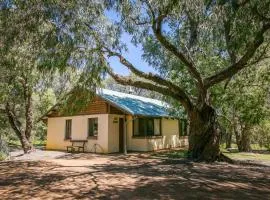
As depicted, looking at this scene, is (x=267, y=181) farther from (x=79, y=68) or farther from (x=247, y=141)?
(x=247, y=141)

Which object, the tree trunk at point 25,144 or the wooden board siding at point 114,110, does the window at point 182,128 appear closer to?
the wooden board siding at point 114,110

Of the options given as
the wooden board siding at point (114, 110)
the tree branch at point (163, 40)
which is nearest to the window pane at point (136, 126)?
the wooden board siding at point (114, 110)

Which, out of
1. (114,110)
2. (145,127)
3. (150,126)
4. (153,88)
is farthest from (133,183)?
(150,126)

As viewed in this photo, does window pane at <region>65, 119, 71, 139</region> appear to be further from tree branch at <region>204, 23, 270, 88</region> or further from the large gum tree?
tree branch at <region>204, 23, 270, 88</region>

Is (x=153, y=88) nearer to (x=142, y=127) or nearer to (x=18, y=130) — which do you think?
(x=142, y=127)

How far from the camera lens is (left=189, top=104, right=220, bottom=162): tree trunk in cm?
1552

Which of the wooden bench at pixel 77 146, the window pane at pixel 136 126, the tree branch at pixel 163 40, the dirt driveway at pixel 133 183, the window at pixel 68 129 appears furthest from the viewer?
the window at pixel 68 129

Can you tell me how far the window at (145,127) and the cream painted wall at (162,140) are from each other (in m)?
0.44

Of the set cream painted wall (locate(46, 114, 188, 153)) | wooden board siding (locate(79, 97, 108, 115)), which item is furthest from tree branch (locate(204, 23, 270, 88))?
cream painted wall (locate(46, 114, 188, 153))

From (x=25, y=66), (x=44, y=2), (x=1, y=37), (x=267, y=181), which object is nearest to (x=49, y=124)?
(x=25, y=66)

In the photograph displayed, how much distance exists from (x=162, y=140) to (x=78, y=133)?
607cm

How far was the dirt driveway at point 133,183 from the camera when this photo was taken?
27.2ft

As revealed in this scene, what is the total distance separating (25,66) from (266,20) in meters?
9.06

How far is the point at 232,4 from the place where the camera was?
921cm
